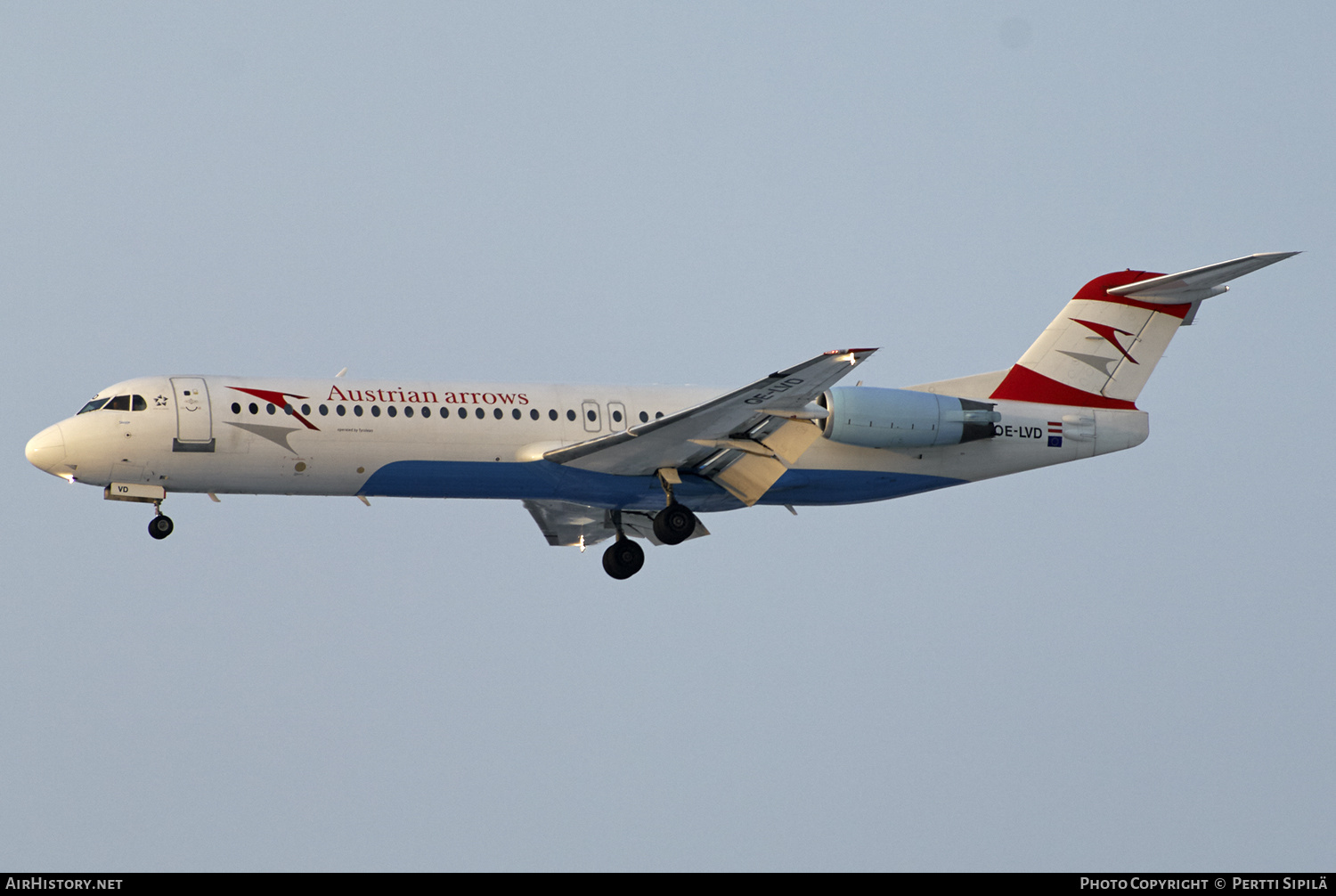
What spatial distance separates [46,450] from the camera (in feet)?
93.8

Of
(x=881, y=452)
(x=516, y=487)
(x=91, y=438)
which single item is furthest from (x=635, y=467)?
(x=91, y=438)

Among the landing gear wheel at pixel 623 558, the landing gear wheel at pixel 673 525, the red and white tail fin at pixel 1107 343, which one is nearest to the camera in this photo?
the landing gear wheel at pixel 673 525

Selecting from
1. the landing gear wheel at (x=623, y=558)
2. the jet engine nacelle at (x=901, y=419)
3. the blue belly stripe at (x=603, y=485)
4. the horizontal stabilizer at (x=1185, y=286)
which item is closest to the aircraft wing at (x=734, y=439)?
the blue belly stripe at (x=603, y=485)

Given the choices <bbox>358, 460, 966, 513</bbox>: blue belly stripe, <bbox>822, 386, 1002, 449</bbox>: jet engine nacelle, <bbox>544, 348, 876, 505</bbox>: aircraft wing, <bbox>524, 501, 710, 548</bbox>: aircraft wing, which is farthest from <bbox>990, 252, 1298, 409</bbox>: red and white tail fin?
<bbox>524, 501, 710, 548</bbox>: aircraft wing

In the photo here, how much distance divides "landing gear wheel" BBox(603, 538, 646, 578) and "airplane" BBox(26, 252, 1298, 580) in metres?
0.81

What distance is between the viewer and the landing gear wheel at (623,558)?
110ft

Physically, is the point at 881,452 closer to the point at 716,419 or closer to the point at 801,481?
the point at 801,481

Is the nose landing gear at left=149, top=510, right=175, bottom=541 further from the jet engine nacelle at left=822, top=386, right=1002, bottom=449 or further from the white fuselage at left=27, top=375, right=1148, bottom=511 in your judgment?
the jet engine nacelle at left=822, top=386, right=1002, bottom=449

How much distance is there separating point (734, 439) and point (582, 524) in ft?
19.7

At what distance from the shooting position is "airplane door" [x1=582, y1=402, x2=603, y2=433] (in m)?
30.7

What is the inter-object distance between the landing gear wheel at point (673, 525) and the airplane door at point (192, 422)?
814cm

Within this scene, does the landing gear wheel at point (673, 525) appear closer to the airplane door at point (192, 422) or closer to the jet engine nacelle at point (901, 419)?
the jet engine nacelle at point (901, 419)

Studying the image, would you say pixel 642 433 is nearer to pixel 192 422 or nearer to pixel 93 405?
pixel 192 422

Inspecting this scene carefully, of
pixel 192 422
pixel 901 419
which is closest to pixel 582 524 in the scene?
pixel 901 419
